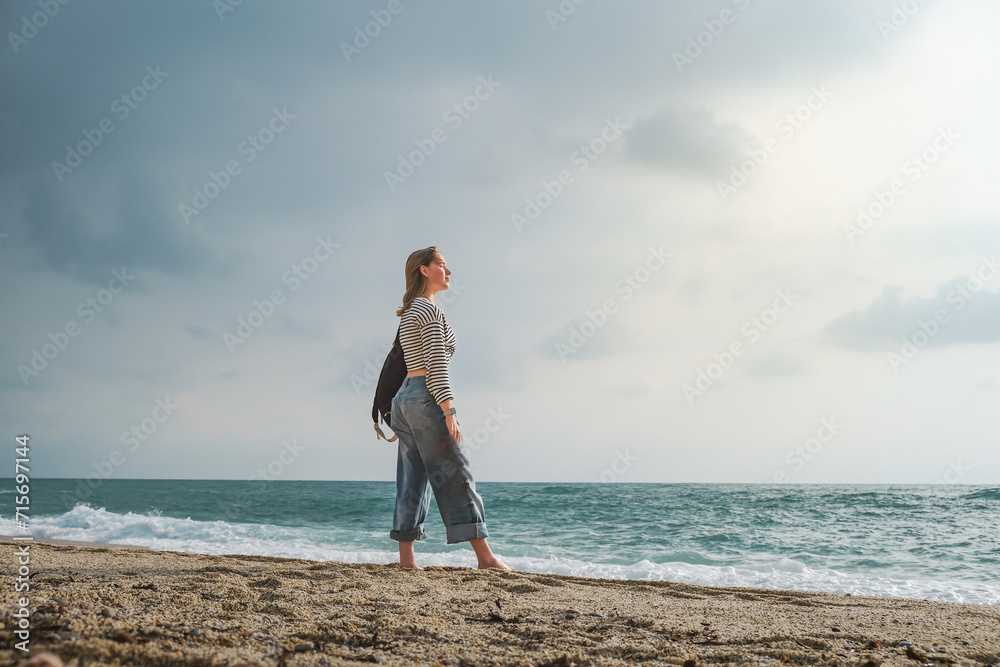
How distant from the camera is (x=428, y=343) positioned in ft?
13.2

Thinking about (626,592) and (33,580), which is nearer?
(33,580)

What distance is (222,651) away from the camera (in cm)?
168

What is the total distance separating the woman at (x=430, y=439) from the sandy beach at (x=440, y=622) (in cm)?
46

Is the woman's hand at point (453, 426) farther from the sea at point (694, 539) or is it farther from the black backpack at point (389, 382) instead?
the sea at point (694, 539)

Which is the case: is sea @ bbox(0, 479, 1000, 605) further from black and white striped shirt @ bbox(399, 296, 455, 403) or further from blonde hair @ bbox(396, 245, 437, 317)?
blonde hair @ bbox(396, 245, 437, 317)

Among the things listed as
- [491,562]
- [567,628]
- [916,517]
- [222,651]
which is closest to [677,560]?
[491,562]

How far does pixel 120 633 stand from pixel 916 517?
15.9 meters

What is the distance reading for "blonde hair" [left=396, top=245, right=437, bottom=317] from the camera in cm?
429

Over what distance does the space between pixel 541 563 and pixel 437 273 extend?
3.41 meters

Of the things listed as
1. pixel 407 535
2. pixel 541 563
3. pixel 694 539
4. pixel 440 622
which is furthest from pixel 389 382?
pixel 694 539

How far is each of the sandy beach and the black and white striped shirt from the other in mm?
1250

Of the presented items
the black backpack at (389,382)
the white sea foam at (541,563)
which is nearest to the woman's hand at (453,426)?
the black backpack at (389,382)

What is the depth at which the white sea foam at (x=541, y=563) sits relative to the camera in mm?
5332

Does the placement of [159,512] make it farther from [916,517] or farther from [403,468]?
[916,517]
